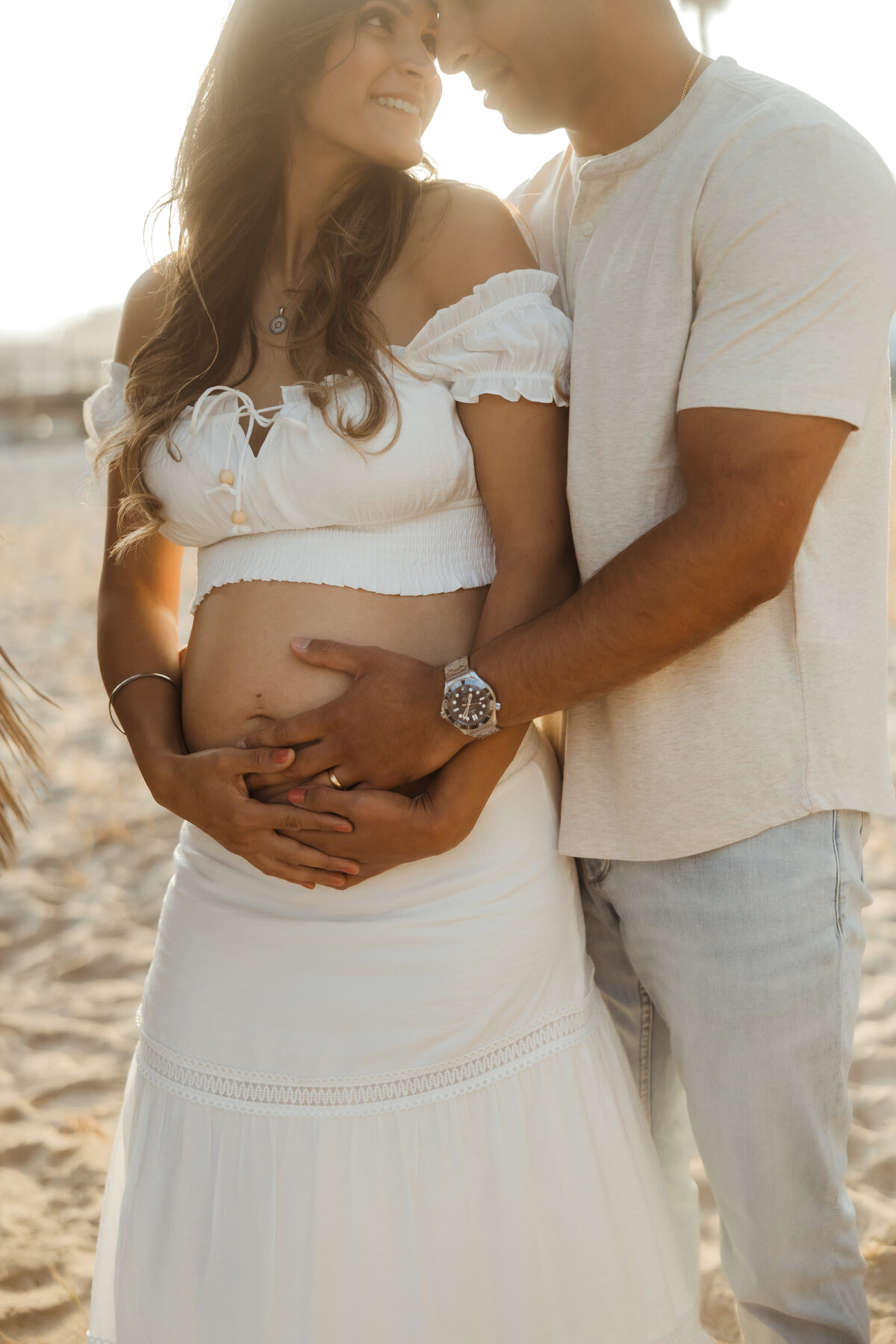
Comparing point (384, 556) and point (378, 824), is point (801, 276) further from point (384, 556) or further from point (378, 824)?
point (378, 824)

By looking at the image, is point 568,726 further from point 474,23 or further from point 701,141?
point 474,23

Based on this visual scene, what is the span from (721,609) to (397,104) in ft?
3.38

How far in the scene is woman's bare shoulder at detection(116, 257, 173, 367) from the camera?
7.14 ft

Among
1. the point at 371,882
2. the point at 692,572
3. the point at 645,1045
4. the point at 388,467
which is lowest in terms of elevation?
the point at 645,1045

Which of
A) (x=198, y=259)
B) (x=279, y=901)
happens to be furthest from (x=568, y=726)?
(x=198, y=259)

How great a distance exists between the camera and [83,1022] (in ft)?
12.5

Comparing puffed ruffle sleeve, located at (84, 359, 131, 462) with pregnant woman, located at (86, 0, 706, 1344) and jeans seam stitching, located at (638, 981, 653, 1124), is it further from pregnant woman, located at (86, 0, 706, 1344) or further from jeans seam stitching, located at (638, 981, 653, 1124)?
jeans seam stitching, located at (638, 981, 653, 1124)

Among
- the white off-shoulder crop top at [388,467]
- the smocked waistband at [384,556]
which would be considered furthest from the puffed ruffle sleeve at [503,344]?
the smocked waistband at [384,556]

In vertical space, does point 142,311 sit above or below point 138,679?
above

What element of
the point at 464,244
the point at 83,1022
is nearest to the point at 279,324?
the point at 464,244

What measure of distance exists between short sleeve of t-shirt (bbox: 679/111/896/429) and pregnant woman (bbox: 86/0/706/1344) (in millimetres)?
311

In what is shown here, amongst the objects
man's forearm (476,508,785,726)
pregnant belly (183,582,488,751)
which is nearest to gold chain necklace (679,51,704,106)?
man's forearm (476,508,785,726)

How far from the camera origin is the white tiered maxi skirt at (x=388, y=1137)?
1.66 meters

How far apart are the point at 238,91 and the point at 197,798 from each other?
4.00 feet
